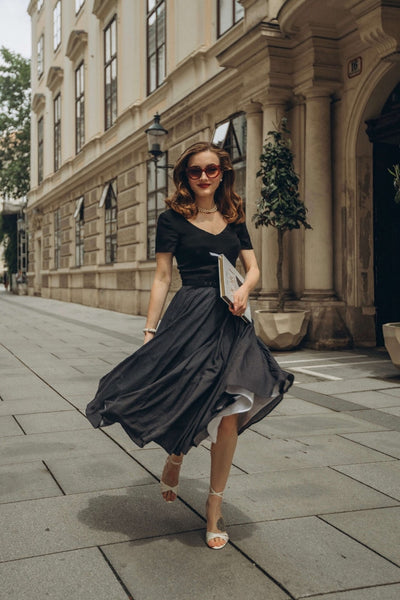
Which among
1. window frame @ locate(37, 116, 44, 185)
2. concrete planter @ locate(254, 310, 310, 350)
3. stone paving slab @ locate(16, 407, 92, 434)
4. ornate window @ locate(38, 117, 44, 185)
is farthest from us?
ornate window @ locate(38, 117, 44, 185)

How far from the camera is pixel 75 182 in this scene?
23.5 meters

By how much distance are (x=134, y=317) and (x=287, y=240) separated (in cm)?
699

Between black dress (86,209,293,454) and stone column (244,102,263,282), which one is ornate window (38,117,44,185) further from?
black dress (86,209,293,454)

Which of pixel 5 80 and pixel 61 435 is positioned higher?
pixel 5 80

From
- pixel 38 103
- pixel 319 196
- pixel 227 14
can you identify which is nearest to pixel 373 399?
pixel 319 196

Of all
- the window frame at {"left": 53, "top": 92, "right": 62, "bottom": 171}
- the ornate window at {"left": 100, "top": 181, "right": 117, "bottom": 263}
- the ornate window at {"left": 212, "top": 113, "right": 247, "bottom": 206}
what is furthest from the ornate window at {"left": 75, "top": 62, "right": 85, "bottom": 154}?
the ornate window at {"left": 212, "top": 113, "right": 247, "bottom": 206}

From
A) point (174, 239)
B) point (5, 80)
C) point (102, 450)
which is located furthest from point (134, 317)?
point (5, 80)

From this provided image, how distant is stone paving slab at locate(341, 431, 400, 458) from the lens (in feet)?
13.7

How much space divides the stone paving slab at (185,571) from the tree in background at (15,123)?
34.8 m

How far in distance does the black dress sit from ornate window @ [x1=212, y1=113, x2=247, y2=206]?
9.09 metres

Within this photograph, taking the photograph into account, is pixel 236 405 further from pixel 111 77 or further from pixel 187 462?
pixel 111 77

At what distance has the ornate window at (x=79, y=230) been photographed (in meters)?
23.0

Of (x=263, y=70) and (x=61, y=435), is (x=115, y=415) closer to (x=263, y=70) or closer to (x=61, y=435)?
(x=61, y=435)

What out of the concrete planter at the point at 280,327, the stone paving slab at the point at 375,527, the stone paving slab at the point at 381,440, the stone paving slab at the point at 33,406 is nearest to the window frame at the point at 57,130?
the concrete planter at the point at 280,327
